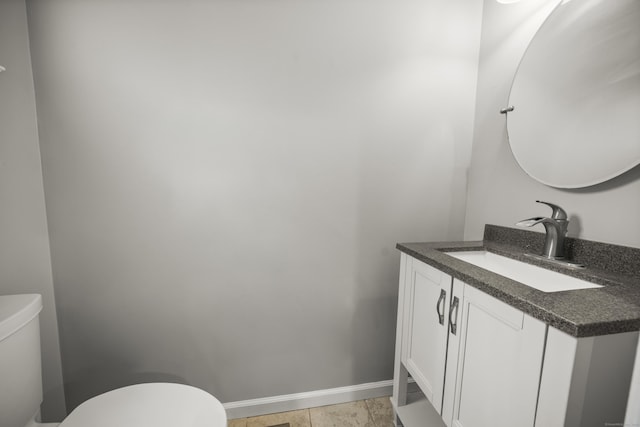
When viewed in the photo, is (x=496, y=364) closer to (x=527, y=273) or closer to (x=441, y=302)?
(x=441, y=302)

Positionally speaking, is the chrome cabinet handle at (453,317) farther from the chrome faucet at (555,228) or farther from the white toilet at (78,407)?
the white toilet at (78,407)

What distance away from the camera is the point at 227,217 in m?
1.37

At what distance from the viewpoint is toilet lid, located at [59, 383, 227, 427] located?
88 centimetres

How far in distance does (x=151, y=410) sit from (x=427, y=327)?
1.08 m

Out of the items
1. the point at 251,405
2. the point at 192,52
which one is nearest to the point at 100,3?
the point at 192,52

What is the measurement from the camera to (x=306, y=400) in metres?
1.55

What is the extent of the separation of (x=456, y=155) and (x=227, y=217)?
1.34m

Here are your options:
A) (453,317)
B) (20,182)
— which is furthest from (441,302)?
(20,182)

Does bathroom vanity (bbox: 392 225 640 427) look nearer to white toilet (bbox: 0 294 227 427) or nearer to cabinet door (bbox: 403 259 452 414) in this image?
cabinet door (bbox: 403 259 452 414)

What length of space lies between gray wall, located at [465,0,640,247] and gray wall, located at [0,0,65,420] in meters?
2.20

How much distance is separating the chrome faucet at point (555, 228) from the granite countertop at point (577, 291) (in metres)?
0.06

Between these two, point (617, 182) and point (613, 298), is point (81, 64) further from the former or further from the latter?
point (617, 182)

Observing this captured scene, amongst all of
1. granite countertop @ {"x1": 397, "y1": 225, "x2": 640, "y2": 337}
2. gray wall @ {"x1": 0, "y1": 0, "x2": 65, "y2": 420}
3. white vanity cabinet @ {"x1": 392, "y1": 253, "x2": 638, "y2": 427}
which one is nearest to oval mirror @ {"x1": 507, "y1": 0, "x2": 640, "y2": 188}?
granite countertop @ {"x1": 397, "y1": 225, "x2": 640, "y2": 337}

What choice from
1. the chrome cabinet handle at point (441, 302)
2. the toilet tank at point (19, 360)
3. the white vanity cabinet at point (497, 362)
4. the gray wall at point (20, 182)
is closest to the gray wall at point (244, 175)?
the gray wall at point (20, 182)
